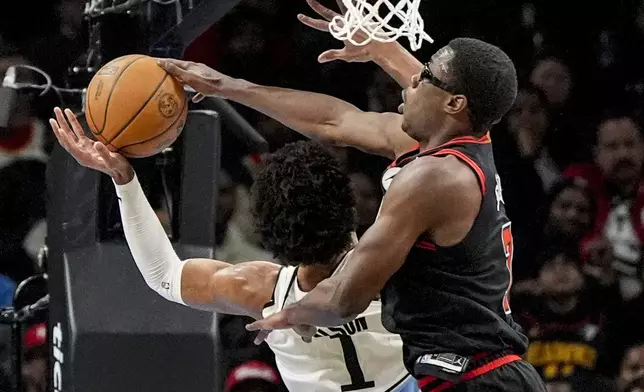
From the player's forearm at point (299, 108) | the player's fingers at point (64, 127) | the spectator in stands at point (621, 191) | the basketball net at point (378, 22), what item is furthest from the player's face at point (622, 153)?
the player's fingers at point (64, 127)

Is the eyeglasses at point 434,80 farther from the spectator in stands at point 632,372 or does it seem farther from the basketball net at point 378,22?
the spectator in stands at point 632,372

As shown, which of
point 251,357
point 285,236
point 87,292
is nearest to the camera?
point 285,236

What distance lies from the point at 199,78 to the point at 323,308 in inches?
33.7

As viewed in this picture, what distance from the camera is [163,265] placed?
124 inches

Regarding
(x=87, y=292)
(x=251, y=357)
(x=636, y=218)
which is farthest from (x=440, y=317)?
(x=636, y=218)

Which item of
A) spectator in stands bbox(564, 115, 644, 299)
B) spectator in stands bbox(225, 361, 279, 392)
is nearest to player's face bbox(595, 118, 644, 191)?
spectator in stands bbox(564, 115, 644, 299)

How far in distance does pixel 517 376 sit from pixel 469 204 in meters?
0.47

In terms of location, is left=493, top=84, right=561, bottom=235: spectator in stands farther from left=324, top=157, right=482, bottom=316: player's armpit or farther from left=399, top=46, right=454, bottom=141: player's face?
left=324, top=157, right=482, bottom=316: player's armpit

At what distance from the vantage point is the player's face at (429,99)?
2707 millimetres

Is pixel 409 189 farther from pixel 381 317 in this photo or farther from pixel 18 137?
pixel 18 137

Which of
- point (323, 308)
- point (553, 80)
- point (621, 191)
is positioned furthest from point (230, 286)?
point (553, 80)

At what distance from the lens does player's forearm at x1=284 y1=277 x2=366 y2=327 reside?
260 centimetres

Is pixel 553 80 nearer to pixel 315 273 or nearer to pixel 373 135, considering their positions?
pixel 373 135

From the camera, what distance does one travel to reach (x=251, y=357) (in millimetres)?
4926
